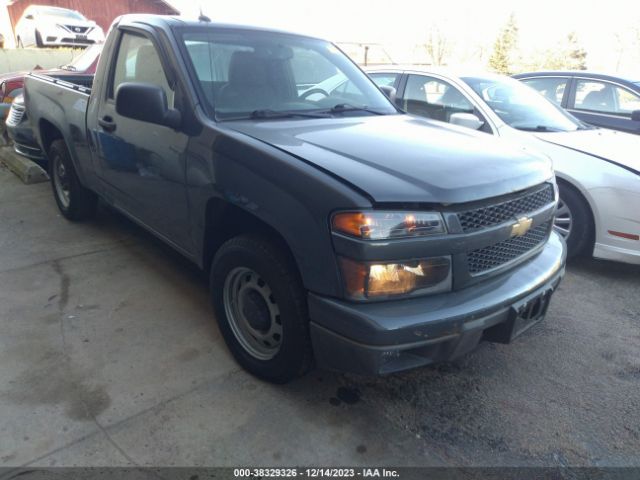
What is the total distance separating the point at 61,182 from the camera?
4906 millimetres

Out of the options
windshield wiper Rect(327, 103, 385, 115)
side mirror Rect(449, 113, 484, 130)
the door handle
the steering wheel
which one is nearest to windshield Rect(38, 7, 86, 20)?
the door handle

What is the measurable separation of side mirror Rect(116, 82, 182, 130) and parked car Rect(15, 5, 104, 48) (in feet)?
51.6

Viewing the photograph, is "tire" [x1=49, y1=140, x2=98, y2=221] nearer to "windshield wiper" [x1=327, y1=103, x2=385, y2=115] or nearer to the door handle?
the door handle

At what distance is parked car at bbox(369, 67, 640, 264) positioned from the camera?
391cm

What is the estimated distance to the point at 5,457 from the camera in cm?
213

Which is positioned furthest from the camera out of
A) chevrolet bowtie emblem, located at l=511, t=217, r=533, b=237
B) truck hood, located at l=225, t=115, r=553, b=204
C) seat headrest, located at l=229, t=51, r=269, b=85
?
seat headrest, located at l=229, t=51, r=269, b=85

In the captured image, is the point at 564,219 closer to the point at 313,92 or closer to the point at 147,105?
the point at 313,92

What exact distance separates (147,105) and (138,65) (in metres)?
0.86

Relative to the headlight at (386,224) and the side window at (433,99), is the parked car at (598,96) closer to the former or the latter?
the side window at (433,99)

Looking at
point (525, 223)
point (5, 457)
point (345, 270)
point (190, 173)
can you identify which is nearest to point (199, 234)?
point (190, 173)

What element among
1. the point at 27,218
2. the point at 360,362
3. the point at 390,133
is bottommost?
the point at 27,218

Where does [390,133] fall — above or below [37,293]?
above

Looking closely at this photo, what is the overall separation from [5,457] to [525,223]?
2.56m

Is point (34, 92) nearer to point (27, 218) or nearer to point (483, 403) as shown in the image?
point (27, 218)
